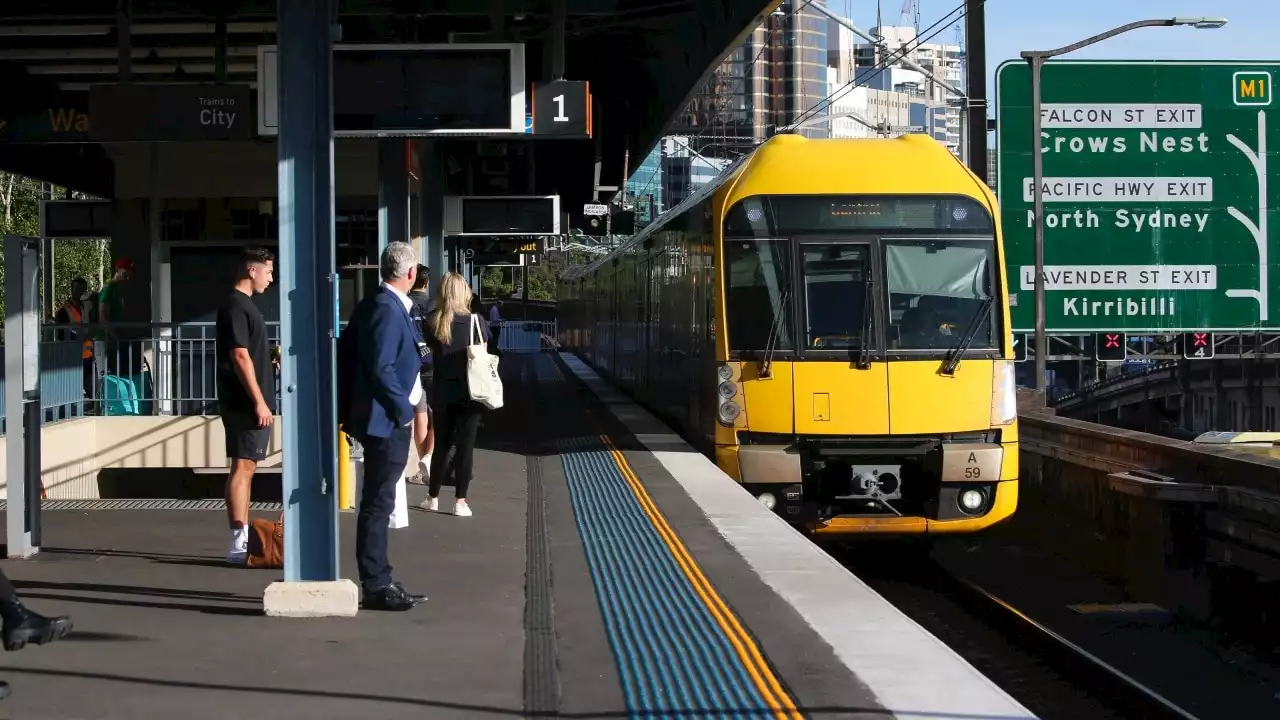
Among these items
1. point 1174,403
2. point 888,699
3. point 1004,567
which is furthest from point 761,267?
point 1174,403

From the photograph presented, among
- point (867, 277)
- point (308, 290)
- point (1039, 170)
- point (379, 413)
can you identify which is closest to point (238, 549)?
point (379, 413)

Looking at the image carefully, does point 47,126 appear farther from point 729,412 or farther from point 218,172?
point 218,172

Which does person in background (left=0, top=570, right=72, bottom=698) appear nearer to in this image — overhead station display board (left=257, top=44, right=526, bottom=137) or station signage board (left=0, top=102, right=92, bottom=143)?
overhead station display board (left=257, top=44, right=526, bottom=137)

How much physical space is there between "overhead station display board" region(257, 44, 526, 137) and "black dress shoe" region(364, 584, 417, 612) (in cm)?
259

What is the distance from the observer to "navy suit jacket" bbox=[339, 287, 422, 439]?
7.46 metres

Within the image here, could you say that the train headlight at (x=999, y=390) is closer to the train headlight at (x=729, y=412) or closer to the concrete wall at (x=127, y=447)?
the train headlight at (x=729, y=412)

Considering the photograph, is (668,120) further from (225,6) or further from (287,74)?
(287,74)

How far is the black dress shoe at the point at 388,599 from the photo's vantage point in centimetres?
744

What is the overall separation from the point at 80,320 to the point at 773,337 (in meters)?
8.06

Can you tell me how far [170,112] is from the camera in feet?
42.5

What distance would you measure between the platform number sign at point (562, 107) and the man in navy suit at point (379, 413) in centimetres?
607

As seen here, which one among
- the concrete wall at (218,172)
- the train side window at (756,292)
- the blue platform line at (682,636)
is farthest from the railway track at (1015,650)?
the concrete wall at (218,172)

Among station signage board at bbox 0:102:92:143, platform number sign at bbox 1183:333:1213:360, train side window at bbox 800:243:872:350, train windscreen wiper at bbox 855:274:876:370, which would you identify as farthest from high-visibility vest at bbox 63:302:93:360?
platform number sign at bbox 1183:333:1213:360

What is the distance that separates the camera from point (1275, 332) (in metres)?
17.9
